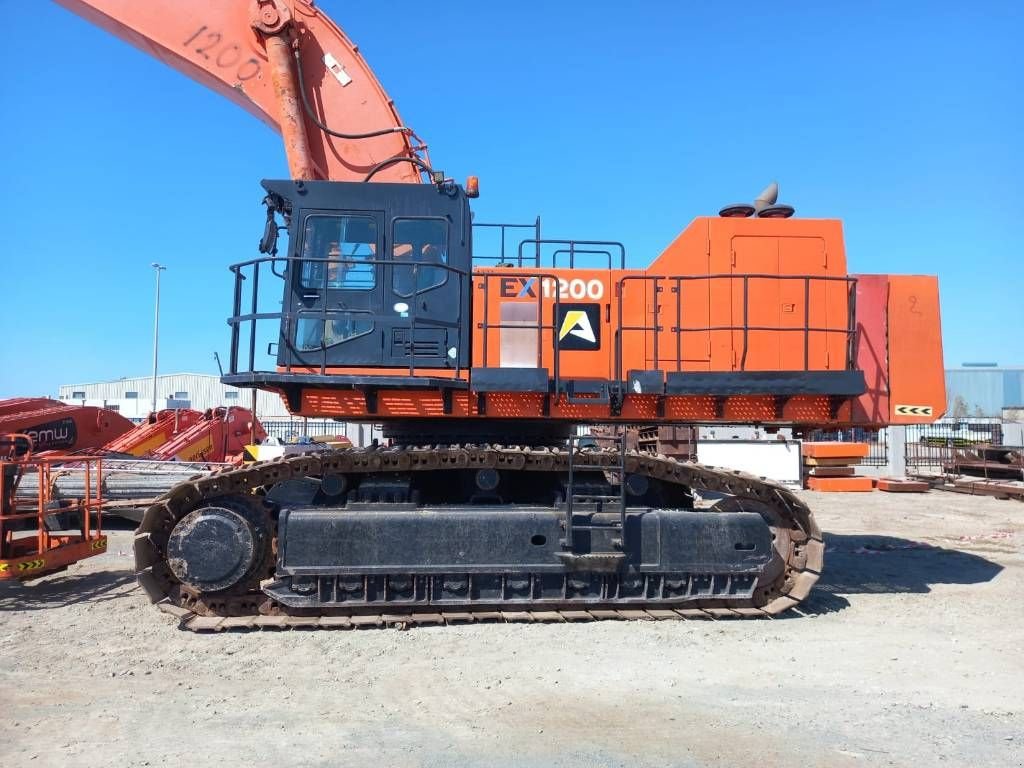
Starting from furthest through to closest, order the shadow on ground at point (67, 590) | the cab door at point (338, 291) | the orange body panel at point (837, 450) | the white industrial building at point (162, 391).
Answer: the white industrial building at point (162, 391)
the orange body panel at point (837, 450)
the shadow on ground at point (67, 590)
the cab door at point (338, 291)

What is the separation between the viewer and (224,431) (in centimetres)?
1666

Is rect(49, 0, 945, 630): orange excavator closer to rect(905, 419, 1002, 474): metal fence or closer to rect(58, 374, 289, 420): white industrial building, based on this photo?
rect(905, 419, 1002, 474): metal fence

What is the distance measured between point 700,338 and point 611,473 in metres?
1.63

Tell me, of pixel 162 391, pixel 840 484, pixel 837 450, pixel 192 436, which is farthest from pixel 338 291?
pixel 162 391

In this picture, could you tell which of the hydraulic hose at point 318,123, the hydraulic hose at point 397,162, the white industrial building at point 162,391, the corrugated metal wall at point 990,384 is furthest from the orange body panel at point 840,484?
the corrugated metal wall at point 990,384

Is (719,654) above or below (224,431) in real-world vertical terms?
below

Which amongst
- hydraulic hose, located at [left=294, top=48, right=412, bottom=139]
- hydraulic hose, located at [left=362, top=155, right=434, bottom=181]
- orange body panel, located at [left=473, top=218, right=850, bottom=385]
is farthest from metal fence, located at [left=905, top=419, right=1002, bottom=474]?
hydraulic hose, located at [left=294, top=48, right=412, bottom=139]

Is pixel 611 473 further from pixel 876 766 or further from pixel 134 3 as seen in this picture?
pixel 134 3

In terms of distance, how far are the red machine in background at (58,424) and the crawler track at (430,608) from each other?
7.87 meters

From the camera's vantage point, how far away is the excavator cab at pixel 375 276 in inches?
261

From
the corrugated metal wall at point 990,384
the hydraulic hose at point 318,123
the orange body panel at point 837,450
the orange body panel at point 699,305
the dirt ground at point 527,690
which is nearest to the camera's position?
the dirt ground at point 527,690

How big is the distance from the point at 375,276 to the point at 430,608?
3.16 meters

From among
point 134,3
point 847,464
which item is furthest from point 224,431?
point 847,464

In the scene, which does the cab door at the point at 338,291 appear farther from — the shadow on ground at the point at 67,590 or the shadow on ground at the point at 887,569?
the shadow on ground at the point at 887,569
